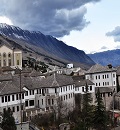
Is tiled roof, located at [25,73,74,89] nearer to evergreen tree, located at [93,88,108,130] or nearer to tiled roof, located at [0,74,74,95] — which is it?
tiled roof, located at [0,74,74,95]

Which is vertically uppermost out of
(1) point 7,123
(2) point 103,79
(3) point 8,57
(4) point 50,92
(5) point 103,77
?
(3) point 8,57

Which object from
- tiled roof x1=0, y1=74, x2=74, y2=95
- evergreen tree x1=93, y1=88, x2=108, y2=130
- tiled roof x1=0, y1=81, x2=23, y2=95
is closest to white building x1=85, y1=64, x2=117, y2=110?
tiled roof x1=0, y1=74, x2=74, y2=95

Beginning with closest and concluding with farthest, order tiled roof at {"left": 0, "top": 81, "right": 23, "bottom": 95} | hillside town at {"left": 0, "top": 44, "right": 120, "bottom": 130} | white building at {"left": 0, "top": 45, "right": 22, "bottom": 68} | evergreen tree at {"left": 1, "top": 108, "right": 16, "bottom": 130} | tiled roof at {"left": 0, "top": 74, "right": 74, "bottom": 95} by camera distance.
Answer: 1. evergreen tree at {"left": 1, "top": 108, "right": 16, "bottom": 130}
2. tiled roof at {"left": 0, "top": 81, "right": 23, "bottom": 95}
3. hillside town at {"left": 0, "top": 44, "right": 120, "bottom": 130}
4. tiled roof at {"left": 0, "top": 74, "right": 74, "bottom": 95}
5. white building at {"left": 0, "top": 45, "right": 22, "bottom": 68}

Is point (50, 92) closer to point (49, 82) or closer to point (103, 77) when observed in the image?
point (49, 82)

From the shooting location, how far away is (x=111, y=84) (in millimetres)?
106938

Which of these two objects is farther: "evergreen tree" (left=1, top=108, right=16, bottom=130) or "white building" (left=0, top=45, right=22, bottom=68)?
"white building" (left=0, top=45, right=22, bottom=68)

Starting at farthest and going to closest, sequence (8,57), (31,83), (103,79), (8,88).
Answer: (8,57)
(103,79)
(31,83)
(8,88)

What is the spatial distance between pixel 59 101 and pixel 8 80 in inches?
476

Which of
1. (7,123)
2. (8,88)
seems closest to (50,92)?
(8,88)

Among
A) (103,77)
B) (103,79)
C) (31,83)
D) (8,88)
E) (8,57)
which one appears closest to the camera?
(8,88)

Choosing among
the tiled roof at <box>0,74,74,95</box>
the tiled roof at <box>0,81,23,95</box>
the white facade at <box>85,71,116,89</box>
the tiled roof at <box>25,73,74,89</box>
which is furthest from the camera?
the white facade at <box>85,71,116,89</box>

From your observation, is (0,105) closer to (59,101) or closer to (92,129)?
(59,101)

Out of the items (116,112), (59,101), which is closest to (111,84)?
(116,112)

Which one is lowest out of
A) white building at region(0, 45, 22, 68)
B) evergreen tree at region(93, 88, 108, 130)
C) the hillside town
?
evergreen tree at region(93, 88, 108, 130)
